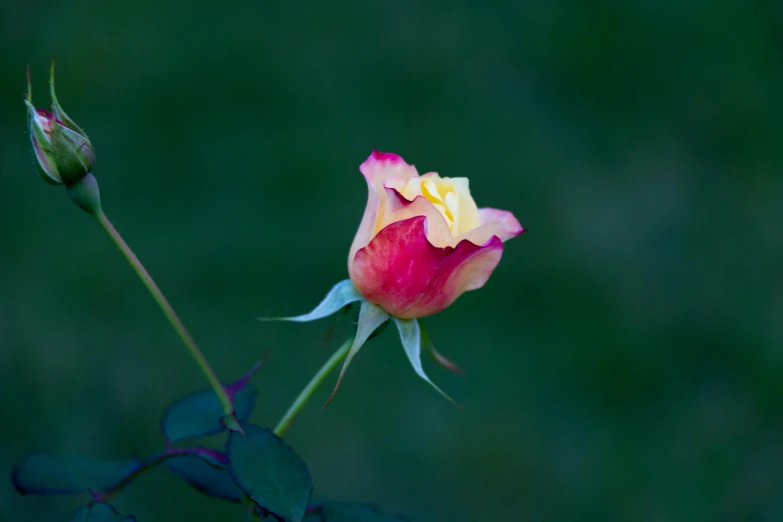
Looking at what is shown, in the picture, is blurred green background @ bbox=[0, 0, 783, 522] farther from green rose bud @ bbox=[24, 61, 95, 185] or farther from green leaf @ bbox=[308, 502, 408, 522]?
green rose bud @ bbox=[24, 61, 95, 185]

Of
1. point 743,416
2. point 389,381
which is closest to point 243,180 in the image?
point 389,381

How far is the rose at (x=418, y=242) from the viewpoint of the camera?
2.01ft

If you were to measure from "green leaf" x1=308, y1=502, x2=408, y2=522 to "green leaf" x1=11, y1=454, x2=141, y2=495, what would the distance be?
0.52 ft

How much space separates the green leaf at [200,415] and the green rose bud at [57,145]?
0.69 feet

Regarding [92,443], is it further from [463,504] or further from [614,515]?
[614,515]

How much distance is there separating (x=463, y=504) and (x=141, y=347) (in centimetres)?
84

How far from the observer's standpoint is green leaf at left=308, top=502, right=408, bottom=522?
2.09 ft

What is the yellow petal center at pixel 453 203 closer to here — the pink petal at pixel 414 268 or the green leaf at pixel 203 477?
the pink petal at pixel 414 268

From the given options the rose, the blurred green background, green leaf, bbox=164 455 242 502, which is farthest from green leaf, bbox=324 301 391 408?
the blurred green background

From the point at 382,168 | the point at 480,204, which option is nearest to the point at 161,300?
the point at 382,168

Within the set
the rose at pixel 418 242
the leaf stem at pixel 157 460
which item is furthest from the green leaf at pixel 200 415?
the rose at pixel 418 242

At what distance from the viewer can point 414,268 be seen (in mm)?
615

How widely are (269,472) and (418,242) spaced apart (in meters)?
0.19

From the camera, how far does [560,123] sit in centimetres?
263
